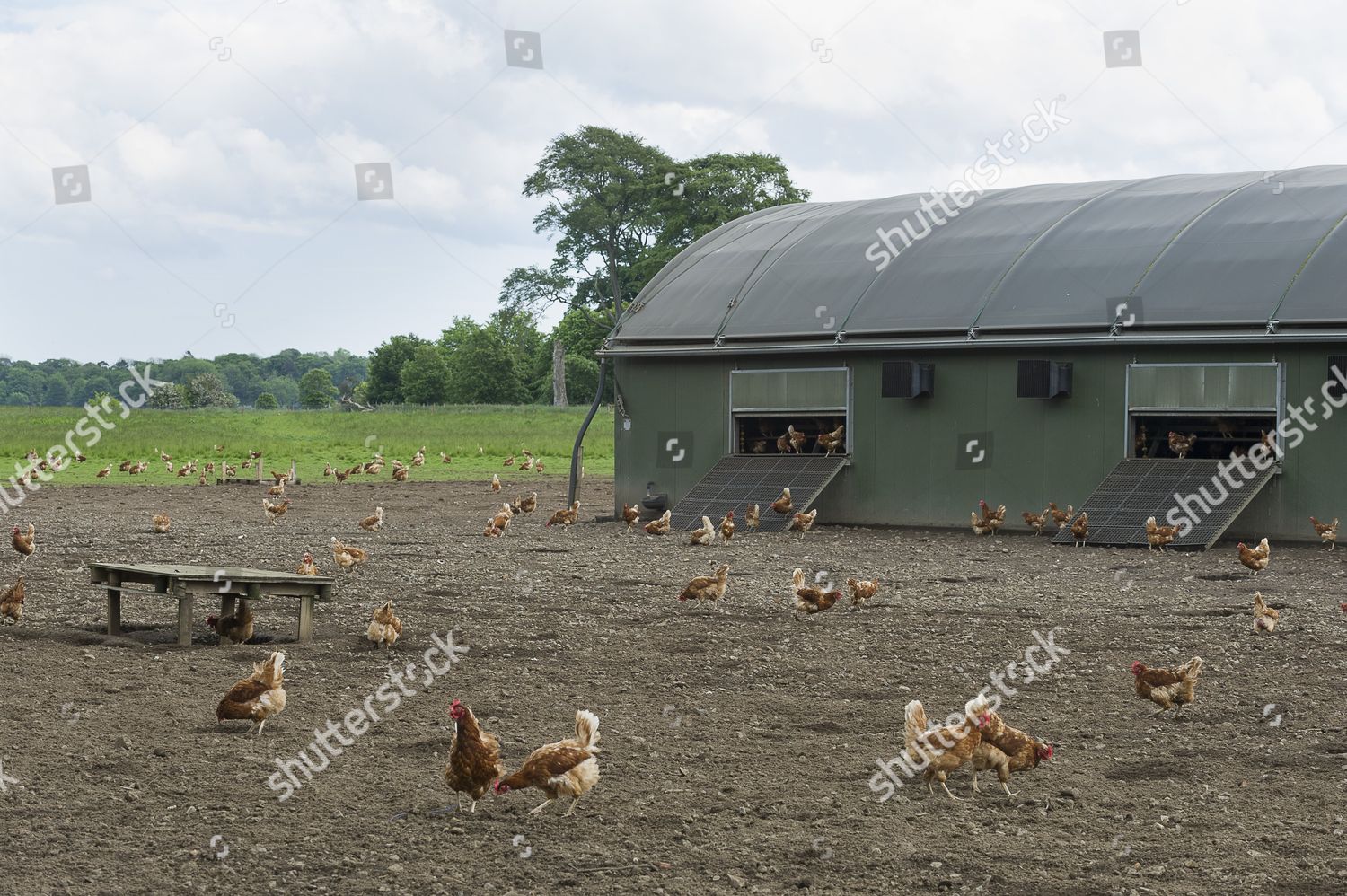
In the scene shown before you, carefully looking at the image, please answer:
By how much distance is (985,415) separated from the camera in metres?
22.3

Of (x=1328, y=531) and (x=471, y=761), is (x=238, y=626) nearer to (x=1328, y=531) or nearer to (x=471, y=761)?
(x=471, y=761)

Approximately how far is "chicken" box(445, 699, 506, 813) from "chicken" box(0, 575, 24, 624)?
22.9 ft

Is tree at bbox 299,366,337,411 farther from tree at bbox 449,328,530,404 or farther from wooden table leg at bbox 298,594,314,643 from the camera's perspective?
wooden table leg at bbox 298,594,314,643

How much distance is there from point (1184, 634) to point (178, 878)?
28.9ft

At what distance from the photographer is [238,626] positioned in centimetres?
1185

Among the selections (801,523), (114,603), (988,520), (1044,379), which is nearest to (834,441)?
(801,523)

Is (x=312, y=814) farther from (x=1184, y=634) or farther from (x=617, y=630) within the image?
(x=1184, y=634)

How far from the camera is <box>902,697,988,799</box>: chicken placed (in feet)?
23.8

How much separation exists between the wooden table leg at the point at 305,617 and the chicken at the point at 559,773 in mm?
5128

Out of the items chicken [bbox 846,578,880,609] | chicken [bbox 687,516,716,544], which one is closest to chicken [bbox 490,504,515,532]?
chicken [bbox 687,516,716,544]

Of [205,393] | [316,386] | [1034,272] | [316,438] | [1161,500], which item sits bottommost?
[1161,500]

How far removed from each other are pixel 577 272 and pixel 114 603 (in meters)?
56.3

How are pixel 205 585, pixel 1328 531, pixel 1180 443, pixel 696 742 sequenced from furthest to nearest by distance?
pixel 1180 443 < pixel 1328 531 < pixel 205 585 < pixel 696 742

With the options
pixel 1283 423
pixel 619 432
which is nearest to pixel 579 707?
pixel 1283 423
